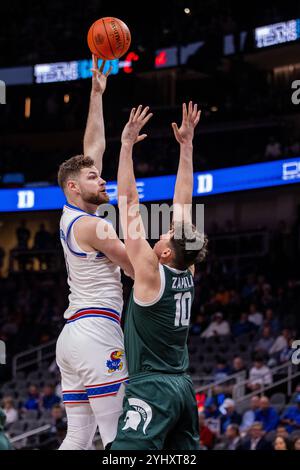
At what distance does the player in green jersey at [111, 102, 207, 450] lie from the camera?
504 centimetres

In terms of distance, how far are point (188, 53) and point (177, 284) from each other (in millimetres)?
16201

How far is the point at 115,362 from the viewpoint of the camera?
215 inches

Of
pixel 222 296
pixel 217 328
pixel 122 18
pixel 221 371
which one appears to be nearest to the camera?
pixel 221 371

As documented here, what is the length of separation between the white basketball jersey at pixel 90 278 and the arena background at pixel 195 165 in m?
8.14

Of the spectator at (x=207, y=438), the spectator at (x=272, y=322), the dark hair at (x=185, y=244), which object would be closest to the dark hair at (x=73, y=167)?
the dark hair at (x=185, y=244)

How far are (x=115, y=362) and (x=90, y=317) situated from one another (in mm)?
318

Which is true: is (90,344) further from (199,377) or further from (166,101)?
(166,101)

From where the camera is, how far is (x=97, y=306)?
557 cm

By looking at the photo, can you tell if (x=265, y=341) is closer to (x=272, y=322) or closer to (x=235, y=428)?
(x=272, y=322)

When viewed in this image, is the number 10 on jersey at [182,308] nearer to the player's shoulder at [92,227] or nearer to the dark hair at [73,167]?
the player's shoulder at [92,227]

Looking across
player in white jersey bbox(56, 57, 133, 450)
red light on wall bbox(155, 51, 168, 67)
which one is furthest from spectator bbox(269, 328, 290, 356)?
player in white jersey bbox(56, 57, 133, 450)

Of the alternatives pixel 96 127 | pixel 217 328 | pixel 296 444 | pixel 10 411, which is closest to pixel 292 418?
pixel 296 444

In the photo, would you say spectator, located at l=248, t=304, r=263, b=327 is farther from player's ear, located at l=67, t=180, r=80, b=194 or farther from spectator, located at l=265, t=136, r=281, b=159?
player's ear, located at l=67, t=180, r=80, b=194
